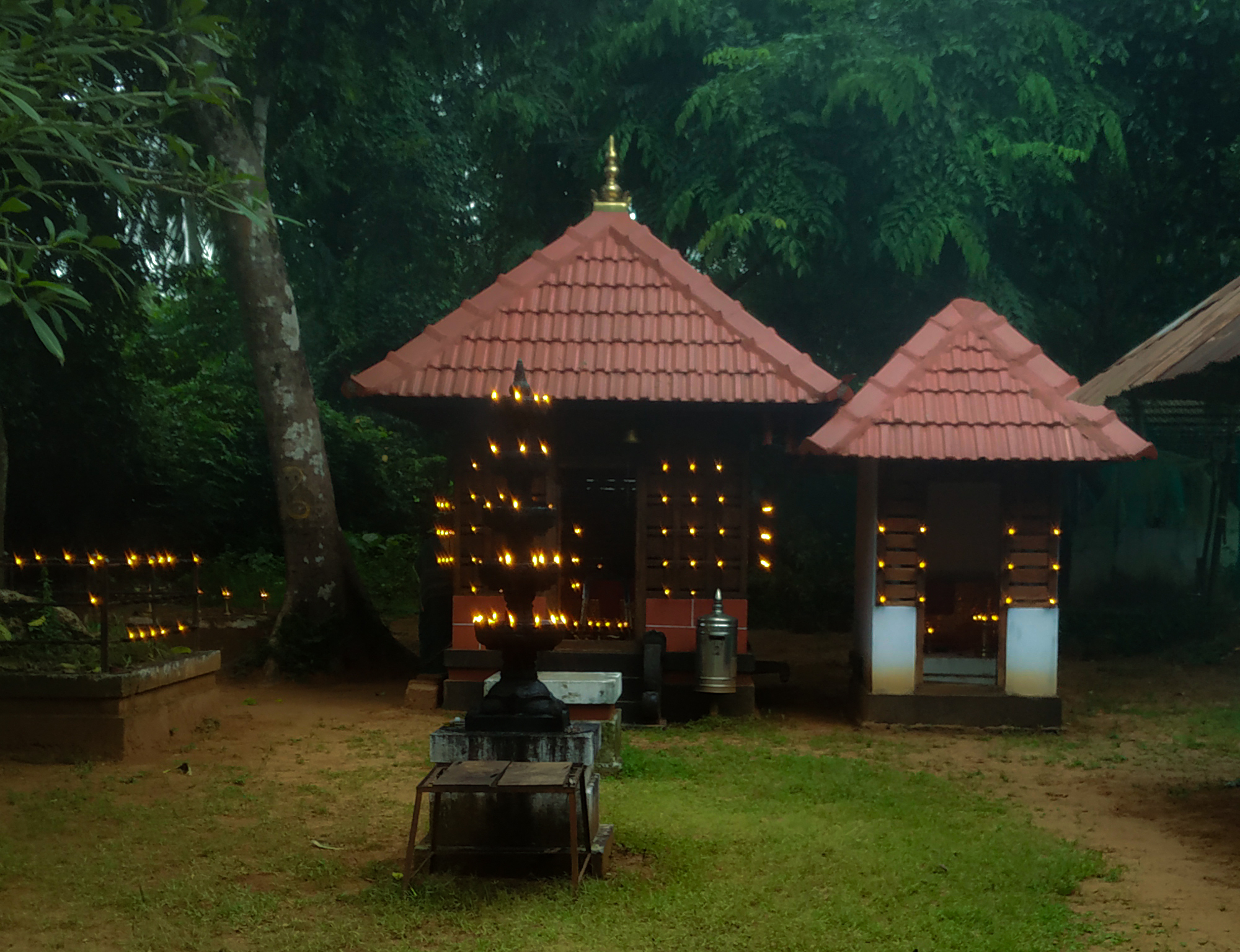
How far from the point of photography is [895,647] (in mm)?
10016

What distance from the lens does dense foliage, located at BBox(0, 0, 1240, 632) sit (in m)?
13.1

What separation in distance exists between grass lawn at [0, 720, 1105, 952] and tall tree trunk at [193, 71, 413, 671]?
159 inches

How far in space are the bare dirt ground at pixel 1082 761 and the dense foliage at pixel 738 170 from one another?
4.86 meters

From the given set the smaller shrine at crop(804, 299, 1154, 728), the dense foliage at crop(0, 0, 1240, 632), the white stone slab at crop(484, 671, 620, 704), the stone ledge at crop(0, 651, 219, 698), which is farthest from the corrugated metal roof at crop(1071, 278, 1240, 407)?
the stone ledge at crop(0, 651, 219, 698)

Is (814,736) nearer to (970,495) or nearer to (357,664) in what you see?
(970,495)

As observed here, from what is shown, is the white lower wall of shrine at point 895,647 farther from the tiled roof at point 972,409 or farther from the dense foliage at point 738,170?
the dense foliage at point 738,170

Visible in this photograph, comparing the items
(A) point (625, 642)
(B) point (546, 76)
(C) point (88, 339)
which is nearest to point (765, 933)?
(A) point (625, 642)

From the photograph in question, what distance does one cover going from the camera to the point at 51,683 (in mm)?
8016

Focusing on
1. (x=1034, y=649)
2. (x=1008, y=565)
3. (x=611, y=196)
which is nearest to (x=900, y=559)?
(x=1008, y=565)

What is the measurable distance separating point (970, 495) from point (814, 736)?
11.7 ft

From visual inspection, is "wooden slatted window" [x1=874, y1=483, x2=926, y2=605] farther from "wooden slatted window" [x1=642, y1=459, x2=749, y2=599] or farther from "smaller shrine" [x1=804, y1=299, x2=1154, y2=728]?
"wooden slatted window" [x1=642, y1=459, x2=749, y2=599]

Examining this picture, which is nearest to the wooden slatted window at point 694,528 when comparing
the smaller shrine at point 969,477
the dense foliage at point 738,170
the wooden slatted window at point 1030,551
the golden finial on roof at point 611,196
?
the smaller shrine at point 969,477

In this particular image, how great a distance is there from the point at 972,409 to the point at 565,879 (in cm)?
591

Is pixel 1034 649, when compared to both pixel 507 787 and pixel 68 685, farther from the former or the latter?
pixel 68 685
